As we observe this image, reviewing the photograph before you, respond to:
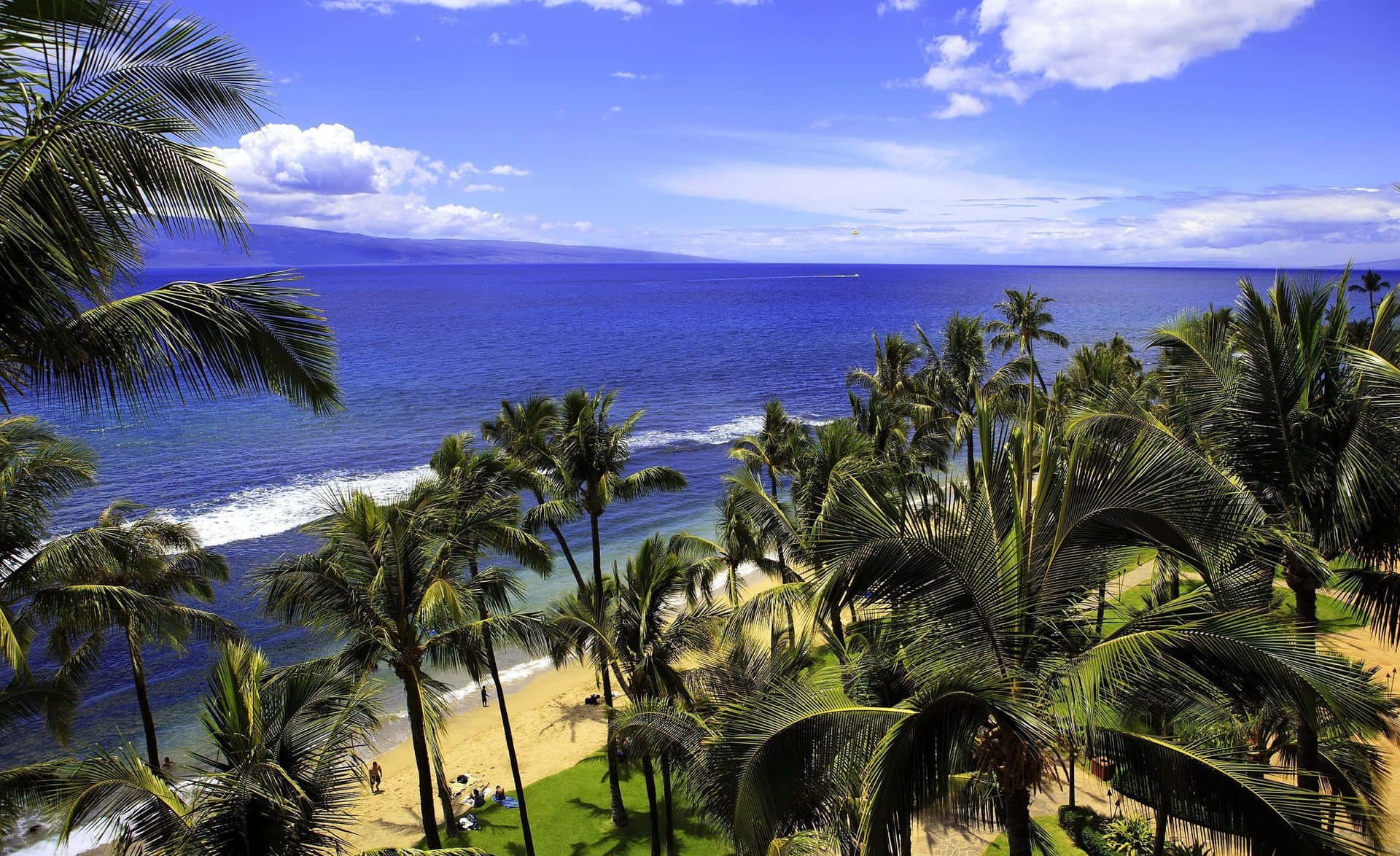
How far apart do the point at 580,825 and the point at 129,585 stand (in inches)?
444

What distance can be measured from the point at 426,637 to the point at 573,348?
9126 cm

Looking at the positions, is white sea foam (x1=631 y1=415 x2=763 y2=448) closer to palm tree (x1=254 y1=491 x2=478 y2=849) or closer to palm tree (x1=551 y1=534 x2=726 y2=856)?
palm tree (x1=551 y1=534 x2=726 y2=856)

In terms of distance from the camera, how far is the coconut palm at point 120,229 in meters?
4.44

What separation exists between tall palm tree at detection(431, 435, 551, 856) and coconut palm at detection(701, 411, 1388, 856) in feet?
28.4

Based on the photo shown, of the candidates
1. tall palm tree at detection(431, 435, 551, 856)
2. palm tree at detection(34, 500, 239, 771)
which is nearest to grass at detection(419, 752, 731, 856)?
tall palm tree at detection(431, 435, 551, 856)

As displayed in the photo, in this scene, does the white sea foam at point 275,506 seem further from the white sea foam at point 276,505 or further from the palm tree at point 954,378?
the palm tree at point 954,378

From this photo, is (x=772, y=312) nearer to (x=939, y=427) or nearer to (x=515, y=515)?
(x=939, y=427)

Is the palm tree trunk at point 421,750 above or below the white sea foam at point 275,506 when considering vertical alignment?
above

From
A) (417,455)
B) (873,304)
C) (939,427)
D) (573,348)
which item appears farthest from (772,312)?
(939,427)

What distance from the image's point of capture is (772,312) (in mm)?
163375

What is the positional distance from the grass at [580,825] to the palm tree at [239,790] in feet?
36.1

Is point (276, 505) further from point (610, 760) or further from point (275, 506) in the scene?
point (610, 760)

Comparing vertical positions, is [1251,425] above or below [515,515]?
above

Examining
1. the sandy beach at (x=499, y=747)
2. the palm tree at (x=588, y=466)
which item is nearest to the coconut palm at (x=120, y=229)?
the palm tree at (x=588, y=466)
